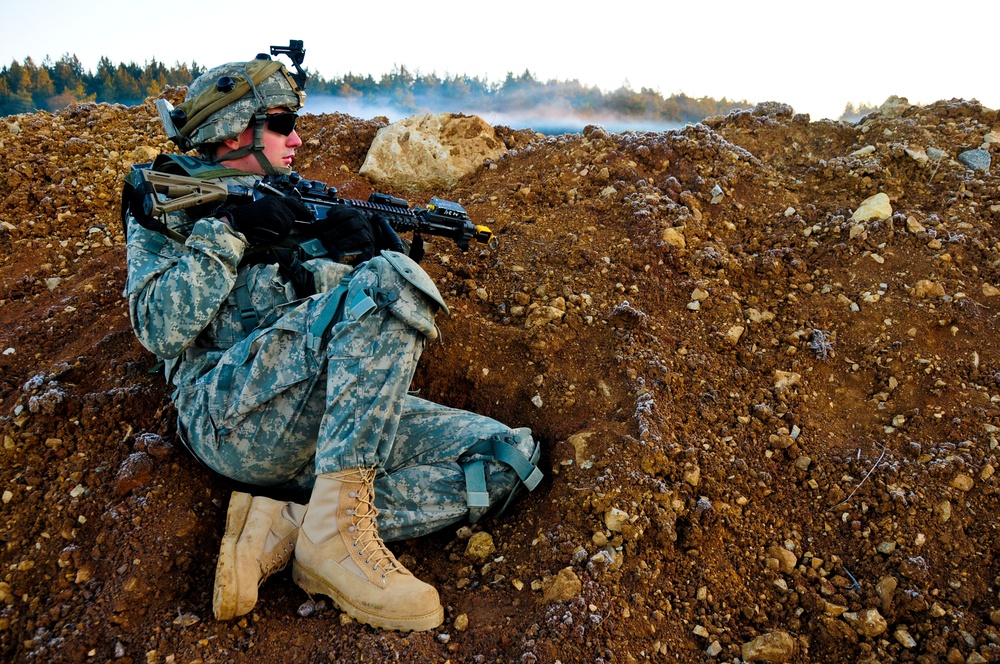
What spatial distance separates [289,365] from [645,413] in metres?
1.68

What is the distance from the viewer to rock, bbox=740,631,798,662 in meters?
2.50

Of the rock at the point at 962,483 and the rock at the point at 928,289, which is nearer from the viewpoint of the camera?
the rock at the point at 962,483

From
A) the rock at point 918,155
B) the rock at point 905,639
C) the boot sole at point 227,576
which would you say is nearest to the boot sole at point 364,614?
the boot sole at point 227,576

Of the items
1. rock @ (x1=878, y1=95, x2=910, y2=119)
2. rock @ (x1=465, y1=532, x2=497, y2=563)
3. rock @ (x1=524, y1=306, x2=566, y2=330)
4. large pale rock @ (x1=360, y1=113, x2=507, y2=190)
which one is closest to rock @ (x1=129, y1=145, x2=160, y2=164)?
→ large pale rock @ (x1=360, y1=113, x2=507, y2=190)

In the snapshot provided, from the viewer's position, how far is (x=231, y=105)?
336cm

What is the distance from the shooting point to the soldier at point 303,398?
270 centimetres

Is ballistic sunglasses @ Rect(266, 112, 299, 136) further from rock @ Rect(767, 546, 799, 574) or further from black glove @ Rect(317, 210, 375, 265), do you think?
rock @ Rect(767, 546, 799, 574)

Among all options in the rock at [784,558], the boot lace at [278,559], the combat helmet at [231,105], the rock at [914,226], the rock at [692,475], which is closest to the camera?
the boot lace at [278,559]

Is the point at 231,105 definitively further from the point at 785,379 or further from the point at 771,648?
the point at 771,648

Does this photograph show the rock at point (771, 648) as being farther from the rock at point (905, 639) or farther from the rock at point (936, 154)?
the rock at point (936, 154)

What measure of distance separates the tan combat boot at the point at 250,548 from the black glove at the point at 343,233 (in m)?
1.23

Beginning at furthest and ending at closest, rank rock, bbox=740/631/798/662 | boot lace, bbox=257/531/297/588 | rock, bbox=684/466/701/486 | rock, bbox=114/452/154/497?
1. rock, bbox=684/466/701/486
2. rock, bbox=114/452/154/497
3. boot lace, bbox=257/531/297/588
4. rock, bbox=740/631/798/662

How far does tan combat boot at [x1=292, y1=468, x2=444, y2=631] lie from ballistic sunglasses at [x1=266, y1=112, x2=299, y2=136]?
1837mm

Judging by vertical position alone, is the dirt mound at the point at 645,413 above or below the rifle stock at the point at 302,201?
below
